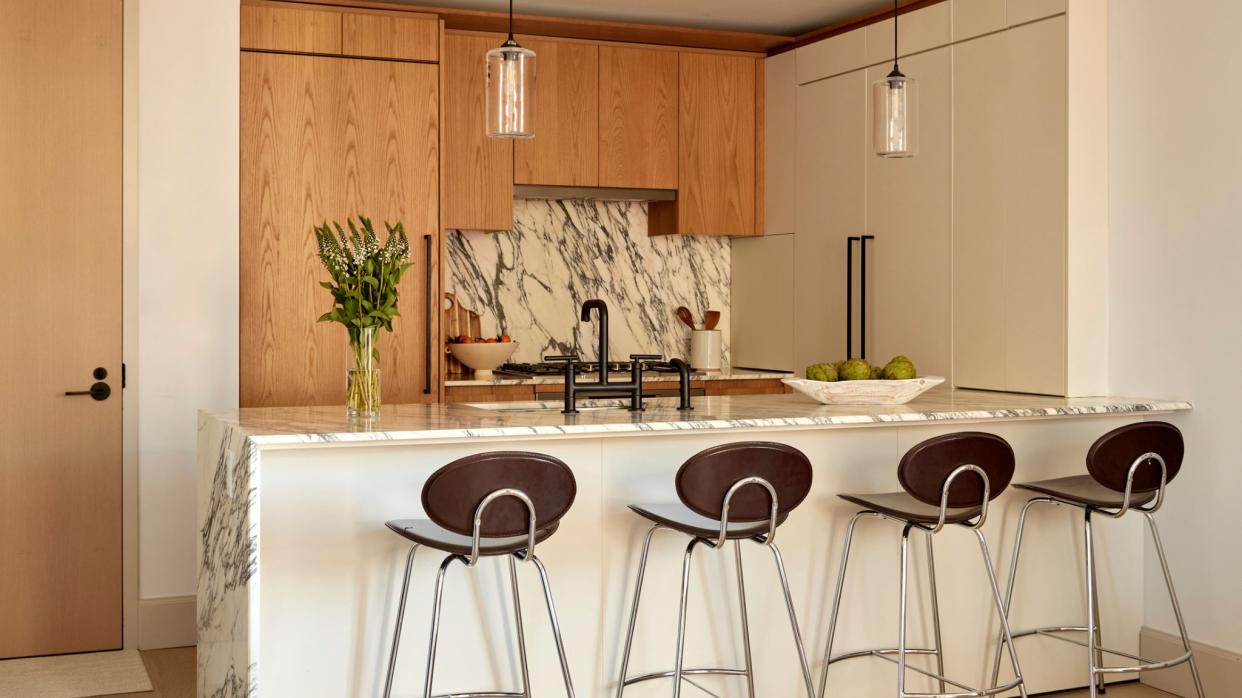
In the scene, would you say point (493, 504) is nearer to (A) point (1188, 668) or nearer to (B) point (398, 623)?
(B) point (398, 623)

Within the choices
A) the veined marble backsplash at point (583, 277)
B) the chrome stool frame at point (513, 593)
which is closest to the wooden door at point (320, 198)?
the veined marble backsplash at point (583, 277)

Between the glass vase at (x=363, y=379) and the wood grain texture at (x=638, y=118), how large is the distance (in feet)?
7.77

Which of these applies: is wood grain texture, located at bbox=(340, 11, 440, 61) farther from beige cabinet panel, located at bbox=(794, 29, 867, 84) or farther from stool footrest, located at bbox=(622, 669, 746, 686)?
stool footrest, located at bbox=(622, 669, 746, 686)

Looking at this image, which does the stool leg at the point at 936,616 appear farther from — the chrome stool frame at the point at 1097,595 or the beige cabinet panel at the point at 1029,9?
the beige cabinet panel at the point at 1029,9

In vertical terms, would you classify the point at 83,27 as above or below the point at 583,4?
below

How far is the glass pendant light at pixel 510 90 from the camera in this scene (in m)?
3.07

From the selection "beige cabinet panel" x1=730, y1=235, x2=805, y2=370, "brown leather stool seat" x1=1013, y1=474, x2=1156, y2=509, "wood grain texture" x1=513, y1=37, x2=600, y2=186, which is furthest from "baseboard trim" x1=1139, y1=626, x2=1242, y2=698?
"wood grain texture" x1=513, y1=37, x2=600, y2=186

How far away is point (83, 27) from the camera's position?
441cm

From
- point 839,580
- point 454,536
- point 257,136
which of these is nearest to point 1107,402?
point 839,580

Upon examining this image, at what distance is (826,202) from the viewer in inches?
215

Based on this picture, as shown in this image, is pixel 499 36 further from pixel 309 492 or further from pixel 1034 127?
pixel 309 492

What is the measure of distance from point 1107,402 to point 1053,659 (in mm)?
871

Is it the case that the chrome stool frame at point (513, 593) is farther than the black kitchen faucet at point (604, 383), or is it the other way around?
the black kitchen faucet at point (604, 383)

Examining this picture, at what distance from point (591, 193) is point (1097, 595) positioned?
9.28 ft
